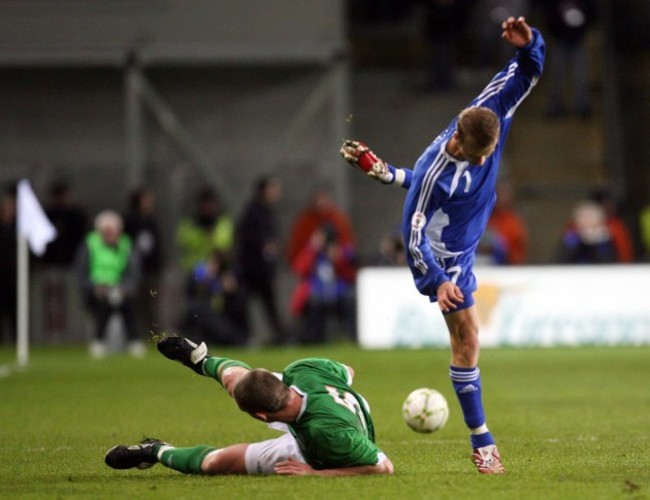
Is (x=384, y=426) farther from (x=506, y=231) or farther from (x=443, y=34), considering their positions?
(x=443, y=34)

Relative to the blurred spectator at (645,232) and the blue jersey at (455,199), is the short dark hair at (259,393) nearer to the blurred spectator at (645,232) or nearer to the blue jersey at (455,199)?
the blue jersey at (455,199)

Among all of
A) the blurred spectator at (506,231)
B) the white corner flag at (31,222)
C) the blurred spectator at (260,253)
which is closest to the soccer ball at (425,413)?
the white corner flag at (31,222)

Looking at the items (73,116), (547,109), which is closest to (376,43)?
(547,109)

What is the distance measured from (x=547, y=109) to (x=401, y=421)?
16205mm

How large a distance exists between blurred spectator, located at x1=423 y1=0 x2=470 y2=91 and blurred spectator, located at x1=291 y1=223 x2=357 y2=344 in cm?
507

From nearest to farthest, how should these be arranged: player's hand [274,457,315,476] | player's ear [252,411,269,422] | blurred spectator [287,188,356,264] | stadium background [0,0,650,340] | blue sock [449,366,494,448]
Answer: player's ear [252,411,269,422] → player's hand [274,457,315,476] → blue sock [449,366,494,448] → blurred spectator [287,188,356,264] → stadium background [0,0,650,340]

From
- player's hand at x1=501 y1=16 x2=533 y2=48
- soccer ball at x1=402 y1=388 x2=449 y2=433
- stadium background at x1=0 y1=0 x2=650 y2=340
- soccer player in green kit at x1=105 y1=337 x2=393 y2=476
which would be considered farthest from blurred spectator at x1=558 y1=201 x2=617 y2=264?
soccer player in green kit at x1=105 y1=337 x2=393 y2=476

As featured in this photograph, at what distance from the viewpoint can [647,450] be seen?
906cm

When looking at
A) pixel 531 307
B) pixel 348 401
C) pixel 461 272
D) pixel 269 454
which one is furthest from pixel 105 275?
pixel 348 401

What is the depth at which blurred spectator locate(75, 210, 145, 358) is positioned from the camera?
67.3ft

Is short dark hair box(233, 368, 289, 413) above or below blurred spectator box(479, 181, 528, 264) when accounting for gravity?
below

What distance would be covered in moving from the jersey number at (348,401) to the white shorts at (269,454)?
1.28 ft

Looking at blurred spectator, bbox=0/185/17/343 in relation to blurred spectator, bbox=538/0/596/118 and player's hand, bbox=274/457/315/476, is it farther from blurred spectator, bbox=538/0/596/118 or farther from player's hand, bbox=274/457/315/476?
player's hand, bbox=274/457/315/476

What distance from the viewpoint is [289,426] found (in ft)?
24.5
